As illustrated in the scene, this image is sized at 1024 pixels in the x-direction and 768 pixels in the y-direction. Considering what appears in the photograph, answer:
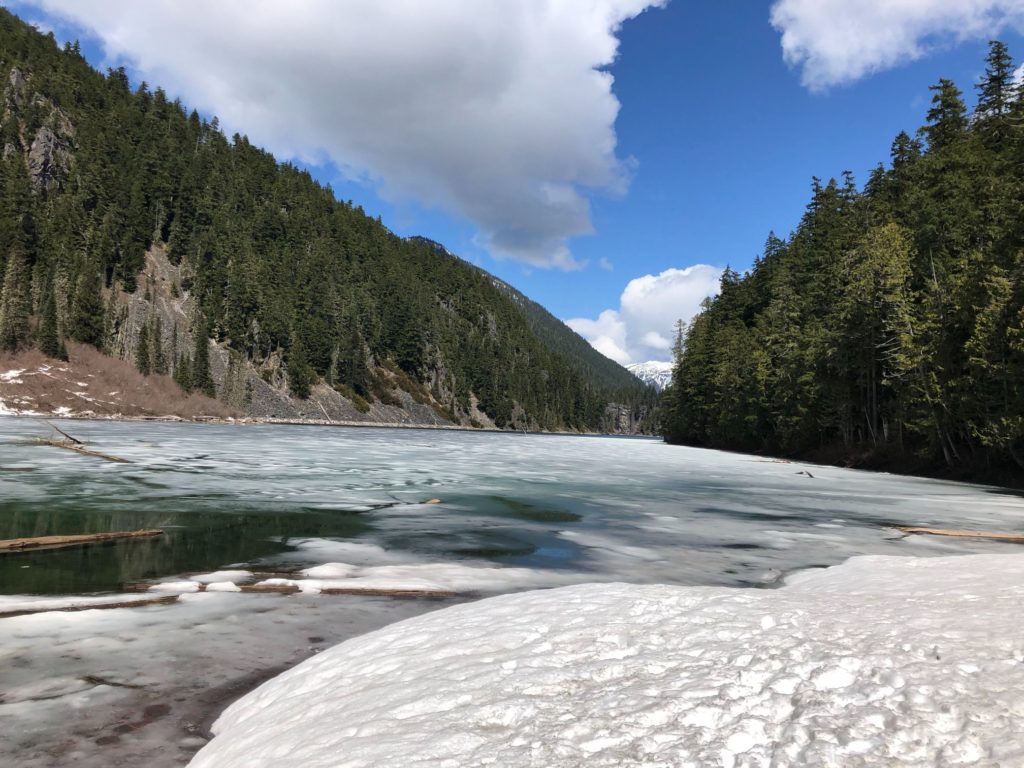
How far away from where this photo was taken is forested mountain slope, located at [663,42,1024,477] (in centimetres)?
3130

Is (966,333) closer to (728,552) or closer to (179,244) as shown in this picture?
(728,552)

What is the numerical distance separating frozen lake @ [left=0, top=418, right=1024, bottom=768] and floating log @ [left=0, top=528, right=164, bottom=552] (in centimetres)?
26

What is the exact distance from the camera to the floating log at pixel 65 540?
878 centimetres

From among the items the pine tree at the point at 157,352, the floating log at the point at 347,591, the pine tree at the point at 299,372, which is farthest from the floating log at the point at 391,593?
the pine tree at the point at 299,372

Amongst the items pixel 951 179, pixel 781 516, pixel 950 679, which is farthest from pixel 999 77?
pixel 950 679

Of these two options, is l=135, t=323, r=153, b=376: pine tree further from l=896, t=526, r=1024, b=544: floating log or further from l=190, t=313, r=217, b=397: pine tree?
l=896, t=526, r=1024, b=544: floating log

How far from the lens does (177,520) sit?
40.4ft

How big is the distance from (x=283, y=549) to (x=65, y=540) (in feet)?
10.8

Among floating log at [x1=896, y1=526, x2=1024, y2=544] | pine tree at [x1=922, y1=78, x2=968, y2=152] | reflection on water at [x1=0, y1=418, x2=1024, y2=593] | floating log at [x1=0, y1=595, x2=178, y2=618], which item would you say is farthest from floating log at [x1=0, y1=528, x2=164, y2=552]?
pine tree at [x1=922, y1=78, x2=968, y2=152]

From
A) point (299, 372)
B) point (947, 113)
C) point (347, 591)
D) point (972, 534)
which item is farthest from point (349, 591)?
point (299, 372)

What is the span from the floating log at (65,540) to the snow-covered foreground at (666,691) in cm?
679

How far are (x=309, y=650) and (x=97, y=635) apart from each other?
84.0 inches

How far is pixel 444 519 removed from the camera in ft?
46.6

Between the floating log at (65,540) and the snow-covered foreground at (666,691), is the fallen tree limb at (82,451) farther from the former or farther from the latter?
the snow-covered foreground at (666,691)
